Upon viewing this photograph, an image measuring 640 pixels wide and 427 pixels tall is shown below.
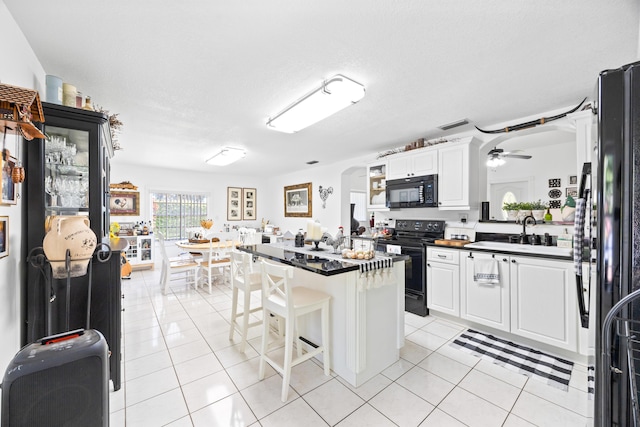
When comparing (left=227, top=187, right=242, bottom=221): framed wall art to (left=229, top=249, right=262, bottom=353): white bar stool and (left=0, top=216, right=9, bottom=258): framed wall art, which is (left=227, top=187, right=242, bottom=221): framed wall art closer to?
(left=229, top=249, right=262, bottom=353): white bar stool

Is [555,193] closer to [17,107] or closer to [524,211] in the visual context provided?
[524,211]

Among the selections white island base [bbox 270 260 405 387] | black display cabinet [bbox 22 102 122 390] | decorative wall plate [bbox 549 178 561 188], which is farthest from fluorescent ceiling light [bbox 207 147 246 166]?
decorative wall plate [bbox 549 178 561 188]

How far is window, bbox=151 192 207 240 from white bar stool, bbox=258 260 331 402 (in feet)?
18.1

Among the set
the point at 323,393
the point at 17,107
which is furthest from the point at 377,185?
the point at 17,107

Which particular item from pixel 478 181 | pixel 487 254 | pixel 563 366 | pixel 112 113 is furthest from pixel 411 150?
pixel 112 113

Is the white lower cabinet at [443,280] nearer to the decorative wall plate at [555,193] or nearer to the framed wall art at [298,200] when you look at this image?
the framed wall art at [298,200]

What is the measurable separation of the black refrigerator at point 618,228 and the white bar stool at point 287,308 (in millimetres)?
1464

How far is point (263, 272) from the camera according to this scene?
1.97m

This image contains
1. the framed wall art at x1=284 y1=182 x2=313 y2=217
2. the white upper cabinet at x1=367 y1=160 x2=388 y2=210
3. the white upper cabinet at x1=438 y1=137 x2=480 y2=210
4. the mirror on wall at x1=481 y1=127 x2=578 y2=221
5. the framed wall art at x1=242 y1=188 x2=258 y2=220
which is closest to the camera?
the white upper cabinet at x1=438 y1=137 x2=480 y2=210

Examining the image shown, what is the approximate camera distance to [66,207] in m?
1.66

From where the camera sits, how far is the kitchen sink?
2.43 meters

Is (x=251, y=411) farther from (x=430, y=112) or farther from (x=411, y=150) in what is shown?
(x=411, y=150)

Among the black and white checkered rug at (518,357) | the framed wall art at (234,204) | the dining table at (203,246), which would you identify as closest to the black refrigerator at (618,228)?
the black and white checkered rug at (518,357)

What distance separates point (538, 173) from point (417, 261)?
12.5 ft
